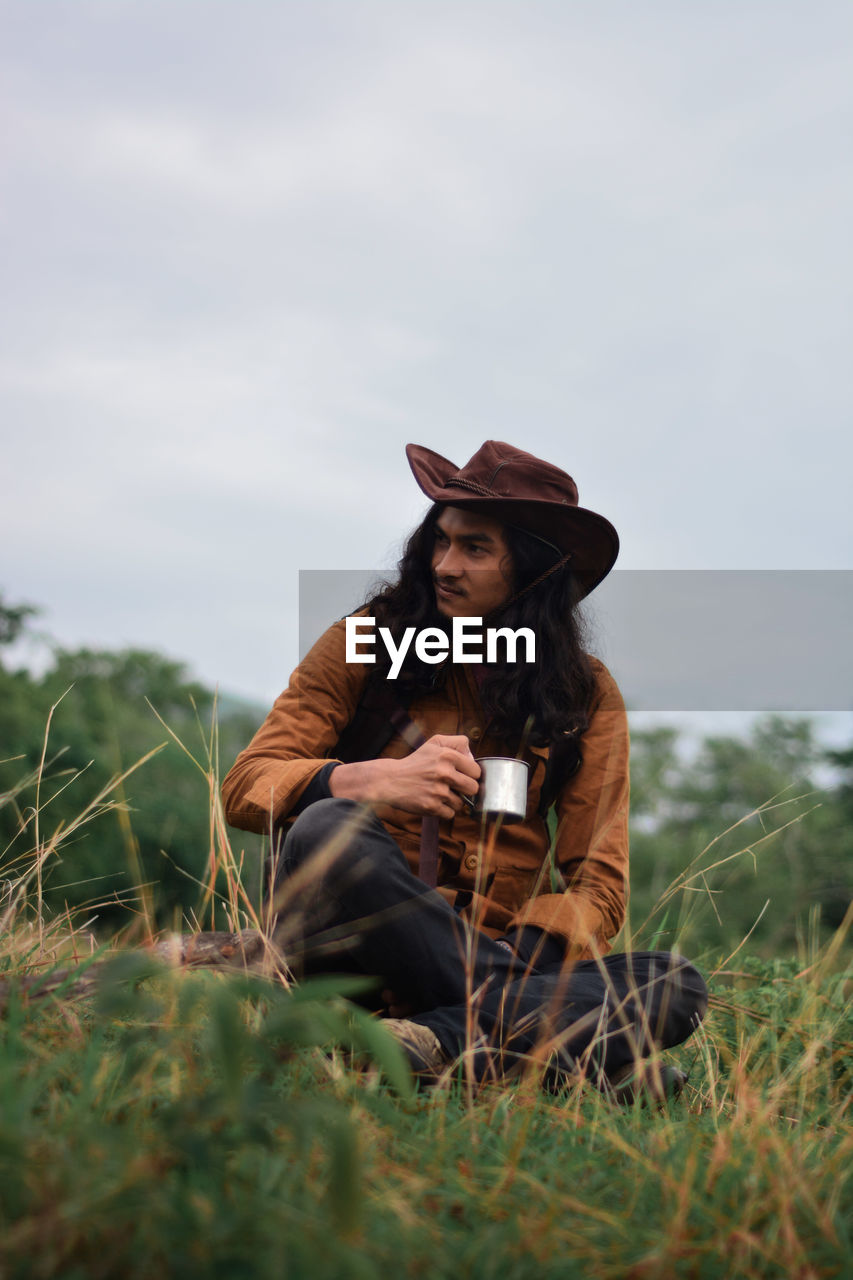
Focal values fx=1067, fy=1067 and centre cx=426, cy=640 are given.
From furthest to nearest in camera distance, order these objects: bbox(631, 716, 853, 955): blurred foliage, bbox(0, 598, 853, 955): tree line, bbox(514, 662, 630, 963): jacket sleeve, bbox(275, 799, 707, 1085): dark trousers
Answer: bbox(631, 716, 853, 955): blurred foliage → bbox(0, 598, 853, 955): tree line → bbox(514, 662, 630, 963): jacket sleeve → bbox(275, 799, 707, 1085): dark trousers

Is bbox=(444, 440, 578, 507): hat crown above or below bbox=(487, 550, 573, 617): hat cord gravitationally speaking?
above

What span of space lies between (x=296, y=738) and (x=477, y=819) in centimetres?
60

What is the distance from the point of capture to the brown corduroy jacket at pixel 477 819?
303 centimetres

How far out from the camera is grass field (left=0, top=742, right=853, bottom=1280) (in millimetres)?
1115

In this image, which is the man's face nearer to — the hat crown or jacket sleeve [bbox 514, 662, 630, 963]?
the hat crown

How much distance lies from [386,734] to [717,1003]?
140 cm

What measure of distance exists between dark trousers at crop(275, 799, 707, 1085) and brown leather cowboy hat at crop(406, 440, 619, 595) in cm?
126

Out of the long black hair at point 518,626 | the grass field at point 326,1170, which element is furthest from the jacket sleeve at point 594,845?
the grass field at point 326,1170

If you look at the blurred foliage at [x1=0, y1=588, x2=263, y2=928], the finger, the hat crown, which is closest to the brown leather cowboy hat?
the hat crown

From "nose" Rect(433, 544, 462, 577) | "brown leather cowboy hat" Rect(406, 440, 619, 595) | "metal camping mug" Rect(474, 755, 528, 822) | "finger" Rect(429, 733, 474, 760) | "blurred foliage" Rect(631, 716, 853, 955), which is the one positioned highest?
"brown leather cowboy hat" Rect(406, 440, 619, 595)

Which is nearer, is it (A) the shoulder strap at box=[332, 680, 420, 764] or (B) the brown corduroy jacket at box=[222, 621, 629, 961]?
(B) the brown corduroy jacket at box=[222, 621, 629, 961]

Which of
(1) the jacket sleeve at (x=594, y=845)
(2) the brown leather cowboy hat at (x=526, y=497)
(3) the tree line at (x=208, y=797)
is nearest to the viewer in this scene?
(1) the jacket sleeve at (x=594, y=845)

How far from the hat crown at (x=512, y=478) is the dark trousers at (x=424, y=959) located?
4.40 feet

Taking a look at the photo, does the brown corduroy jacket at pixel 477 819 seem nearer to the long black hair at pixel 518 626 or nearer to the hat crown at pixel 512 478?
the long black hair at pixel 518 626
